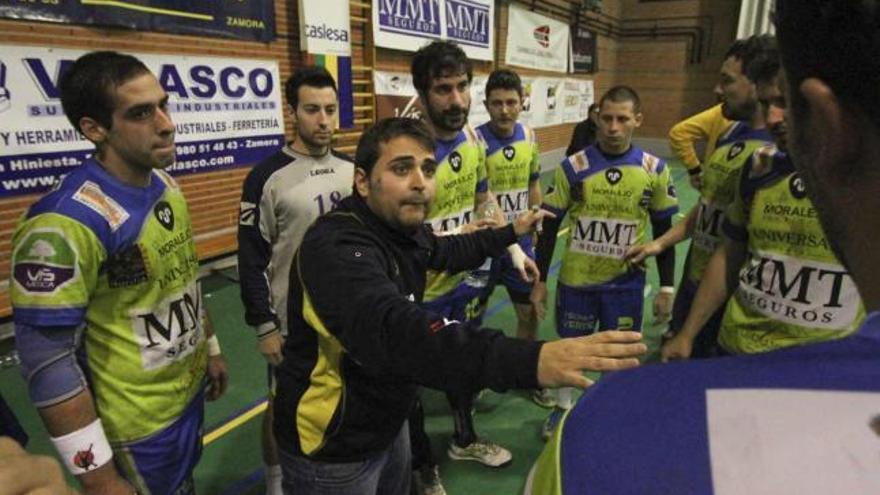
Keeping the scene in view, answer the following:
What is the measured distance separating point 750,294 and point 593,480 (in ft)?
6.61

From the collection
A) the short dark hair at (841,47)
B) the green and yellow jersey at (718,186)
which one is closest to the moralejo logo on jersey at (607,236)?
the green and yellow jersey at (718,186)

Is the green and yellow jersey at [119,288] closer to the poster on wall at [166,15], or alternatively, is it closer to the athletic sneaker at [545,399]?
the athletic sneaker at [545,399]

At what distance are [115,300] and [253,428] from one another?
6.37 ft

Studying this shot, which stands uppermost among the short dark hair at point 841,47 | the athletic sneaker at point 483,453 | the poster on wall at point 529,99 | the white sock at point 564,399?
the poster on wall at point 529,99

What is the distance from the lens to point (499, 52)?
11.6 meters

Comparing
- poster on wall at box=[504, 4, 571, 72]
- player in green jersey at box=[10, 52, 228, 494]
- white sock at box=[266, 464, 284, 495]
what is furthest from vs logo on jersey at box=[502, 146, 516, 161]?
poster on wall at box=[504, 4, 571, 72]

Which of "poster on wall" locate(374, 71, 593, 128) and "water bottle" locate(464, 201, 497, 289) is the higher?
"poster on wall" locate(374, 71, 593, 128)

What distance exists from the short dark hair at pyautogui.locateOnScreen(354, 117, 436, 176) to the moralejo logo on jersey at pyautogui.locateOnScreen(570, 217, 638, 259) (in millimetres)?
1690

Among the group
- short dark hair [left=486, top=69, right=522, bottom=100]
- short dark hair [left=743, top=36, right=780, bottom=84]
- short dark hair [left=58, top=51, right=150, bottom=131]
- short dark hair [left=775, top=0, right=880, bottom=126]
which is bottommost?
short dark hair [left=775, top=0, right=880, bottom=126]

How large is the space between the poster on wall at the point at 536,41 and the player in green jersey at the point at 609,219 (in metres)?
9.21

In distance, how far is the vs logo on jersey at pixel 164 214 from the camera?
74.1 inches

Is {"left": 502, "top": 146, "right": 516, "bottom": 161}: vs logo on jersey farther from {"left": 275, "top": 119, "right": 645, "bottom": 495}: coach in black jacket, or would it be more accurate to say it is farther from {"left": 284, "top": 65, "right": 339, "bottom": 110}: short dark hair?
{"left": 275, "top": 119, "right": 645, "bottom": 495}: coach in black jacket

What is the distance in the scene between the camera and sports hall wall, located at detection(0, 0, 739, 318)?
15.3 feet

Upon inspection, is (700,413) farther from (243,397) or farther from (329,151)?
(243,397)
